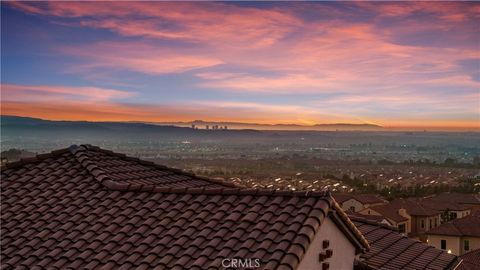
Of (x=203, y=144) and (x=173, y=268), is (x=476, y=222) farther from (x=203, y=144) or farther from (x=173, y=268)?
(x=203, y=144)

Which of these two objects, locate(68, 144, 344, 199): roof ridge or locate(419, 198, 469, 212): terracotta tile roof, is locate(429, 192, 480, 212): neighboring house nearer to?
locate(419, 198, 469, 212): terracotta tile roof

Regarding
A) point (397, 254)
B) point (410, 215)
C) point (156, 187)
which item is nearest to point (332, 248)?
point (156, 187)

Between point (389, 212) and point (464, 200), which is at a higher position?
point (389, 212)

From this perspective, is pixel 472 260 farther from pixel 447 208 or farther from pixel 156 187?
pixel 156 187

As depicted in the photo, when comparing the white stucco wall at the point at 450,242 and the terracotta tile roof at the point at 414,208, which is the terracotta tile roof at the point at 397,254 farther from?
the terracotta tile roof at the point at 414,208

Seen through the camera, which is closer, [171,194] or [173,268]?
[173,268]

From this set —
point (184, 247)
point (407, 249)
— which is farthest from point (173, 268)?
point (407, 249)
